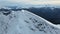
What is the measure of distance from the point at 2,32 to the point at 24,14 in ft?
1.10

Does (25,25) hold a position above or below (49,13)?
above

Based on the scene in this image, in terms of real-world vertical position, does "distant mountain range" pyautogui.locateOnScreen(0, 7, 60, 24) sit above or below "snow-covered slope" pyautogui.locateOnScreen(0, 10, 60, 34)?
below

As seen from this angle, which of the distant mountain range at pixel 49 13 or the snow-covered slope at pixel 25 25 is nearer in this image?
the snow-covered slope at pixel 25 25

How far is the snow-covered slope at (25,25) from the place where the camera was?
4.84 ft

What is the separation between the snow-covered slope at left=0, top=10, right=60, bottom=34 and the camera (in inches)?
58.1

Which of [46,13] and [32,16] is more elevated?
[32,16]

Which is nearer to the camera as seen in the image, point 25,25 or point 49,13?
point 25,25

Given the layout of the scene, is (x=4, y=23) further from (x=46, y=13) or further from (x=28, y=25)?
(x=46, y=13)

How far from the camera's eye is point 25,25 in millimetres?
1509

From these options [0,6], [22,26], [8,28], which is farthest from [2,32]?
[0,6]

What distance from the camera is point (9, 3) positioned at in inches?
87.5

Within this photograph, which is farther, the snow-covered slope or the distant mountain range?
the distant mountain range

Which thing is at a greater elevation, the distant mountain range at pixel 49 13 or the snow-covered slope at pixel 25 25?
the snow-covered slope at pixel 25 25

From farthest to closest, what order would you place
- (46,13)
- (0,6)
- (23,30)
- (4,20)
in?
(46,13)
(0,6)
(4,20)
(23,30)
